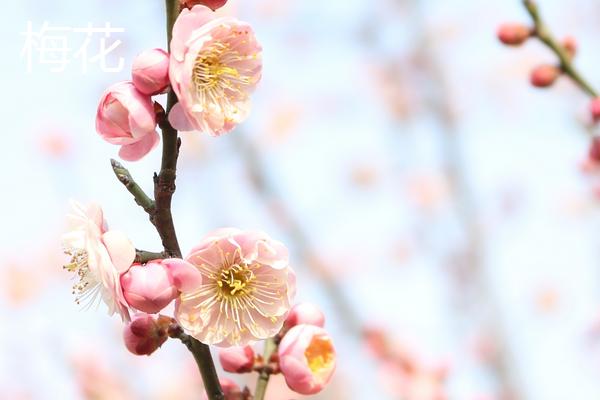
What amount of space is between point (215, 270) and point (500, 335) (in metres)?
3.54

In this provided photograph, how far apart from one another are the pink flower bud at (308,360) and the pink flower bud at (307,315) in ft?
0.10

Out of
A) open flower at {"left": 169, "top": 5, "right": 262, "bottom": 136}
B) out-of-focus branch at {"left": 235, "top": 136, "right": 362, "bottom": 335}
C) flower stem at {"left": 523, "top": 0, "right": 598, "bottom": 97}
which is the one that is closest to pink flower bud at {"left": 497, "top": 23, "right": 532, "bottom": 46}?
flower stem at {"left": 523, "top": 0, "right": 598, "bottom": 97}

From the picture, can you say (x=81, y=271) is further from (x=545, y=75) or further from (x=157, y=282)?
(x=545, y=75)

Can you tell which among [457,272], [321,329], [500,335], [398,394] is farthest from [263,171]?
[321,329]

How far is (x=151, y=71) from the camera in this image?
866mm

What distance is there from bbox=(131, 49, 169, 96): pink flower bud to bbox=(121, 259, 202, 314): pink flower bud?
18 cm

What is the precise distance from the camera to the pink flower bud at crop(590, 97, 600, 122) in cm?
149

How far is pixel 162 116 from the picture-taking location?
2.96ft

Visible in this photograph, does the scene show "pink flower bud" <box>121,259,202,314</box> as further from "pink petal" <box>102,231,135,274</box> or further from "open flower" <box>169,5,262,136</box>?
"open flower" <box>169,5,262,136</box>

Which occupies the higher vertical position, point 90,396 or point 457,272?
point 90,396

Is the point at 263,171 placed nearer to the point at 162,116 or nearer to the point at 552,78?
the point at 552,78

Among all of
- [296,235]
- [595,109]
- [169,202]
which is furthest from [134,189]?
[296,235]

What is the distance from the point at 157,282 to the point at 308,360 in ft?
0.85

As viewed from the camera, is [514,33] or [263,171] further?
[263,171]
